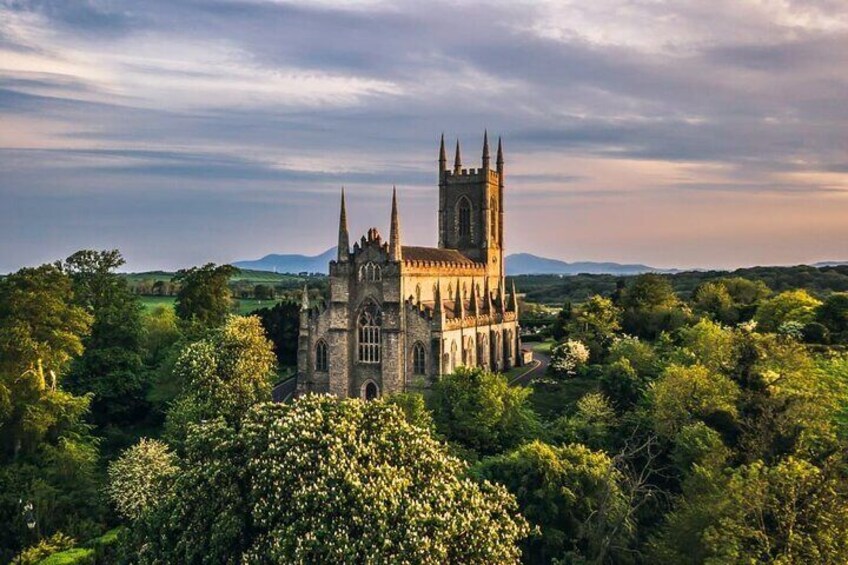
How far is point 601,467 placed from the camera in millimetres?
33125

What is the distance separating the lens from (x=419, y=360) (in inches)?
2391

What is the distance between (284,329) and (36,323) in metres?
35.1

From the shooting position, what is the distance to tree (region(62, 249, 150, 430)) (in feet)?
197

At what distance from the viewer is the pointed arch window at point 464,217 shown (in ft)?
272

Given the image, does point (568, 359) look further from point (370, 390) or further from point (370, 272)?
point (370, 272)

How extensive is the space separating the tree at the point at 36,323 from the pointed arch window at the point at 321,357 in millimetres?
20143

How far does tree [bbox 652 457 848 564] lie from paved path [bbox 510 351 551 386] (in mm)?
44127

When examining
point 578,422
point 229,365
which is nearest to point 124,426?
point 229,365

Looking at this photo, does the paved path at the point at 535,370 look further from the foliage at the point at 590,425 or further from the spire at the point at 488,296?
the foliage at the point at 590,425

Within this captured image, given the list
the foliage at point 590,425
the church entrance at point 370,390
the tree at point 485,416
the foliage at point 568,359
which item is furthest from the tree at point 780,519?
the foliage at point 568,359

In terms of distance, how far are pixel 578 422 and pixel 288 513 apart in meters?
24.0

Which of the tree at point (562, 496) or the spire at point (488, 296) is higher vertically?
the spire at point (488, 296)

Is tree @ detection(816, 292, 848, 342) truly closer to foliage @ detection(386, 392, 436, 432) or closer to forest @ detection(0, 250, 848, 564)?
forest @ detection(0, 250, 848, 564)

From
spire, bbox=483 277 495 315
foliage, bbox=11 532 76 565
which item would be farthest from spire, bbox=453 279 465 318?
foliage, bbox=11 532 76 565
